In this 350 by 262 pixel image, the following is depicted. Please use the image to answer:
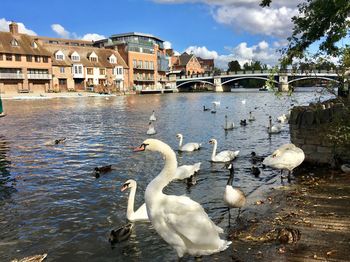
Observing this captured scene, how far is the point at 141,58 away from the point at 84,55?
819 inches

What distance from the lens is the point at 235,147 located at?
64.0 ft

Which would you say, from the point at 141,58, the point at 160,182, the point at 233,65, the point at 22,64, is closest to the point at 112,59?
the point at 141,58

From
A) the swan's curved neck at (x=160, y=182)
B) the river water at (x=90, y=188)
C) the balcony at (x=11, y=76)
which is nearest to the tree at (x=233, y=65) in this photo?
the balcony at (x=11, y=76)

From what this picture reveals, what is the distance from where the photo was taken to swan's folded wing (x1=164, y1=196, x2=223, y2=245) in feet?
18.5

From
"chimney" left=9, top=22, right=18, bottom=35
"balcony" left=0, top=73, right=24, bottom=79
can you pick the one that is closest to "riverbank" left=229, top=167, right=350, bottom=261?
"balcony" left=0, top=73, right=24, bottom=79

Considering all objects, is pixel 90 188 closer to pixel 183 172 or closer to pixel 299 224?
pixel 183 172

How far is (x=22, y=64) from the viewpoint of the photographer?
79.7 metres

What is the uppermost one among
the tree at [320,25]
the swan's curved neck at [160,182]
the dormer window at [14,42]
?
the dormer window at [14,42]

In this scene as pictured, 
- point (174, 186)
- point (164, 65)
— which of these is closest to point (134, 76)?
point (164, 65)

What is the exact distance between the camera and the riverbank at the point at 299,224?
610 cm

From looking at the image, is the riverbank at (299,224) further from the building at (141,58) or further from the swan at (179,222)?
the building at (141,58)

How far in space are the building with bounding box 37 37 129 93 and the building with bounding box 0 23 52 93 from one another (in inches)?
131

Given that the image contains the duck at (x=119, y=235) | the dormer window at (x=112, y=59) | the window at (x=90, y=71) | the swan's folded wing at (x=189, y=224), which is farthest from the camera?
the dormer window at (x=112, y=59)

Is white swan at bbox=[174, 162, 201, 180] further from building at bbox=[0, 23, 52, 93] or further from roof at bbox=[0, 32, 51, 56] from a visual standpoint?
roof at bbox=[0, 32, 51, 56]
